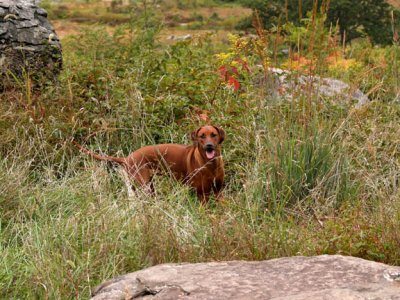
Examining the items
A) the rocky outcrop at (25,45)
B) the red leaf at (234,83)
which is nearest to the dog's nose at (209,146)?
the red leaf at (234,83)

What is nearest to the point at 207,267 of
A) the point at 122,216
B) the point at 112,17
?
the point at 122,216

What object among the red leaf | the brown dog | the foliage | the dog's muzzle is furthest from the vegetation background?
the foliage

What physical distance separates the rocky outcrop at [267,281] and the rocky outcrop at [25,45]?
4.31 meters

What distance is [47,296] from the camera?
385cm

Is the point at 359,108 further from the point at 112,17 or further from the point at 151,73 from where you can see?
the point at 112,17

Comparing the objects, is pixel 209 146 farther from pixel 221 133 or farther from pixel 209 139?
pixel 221 133

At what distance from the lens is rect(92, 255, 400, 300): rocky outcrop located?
3.05 metres

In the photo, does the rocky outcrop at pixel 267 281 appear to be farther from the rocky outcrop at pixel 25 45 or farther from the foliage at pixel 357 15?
the foliage at pixel 357 15

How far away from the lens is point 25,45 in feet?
25.0

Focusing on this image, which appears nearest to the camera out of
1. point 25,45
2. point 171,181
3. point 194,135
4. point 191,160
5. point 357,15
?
point 171,181

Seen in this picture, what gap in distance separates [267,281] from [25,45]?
5026mm

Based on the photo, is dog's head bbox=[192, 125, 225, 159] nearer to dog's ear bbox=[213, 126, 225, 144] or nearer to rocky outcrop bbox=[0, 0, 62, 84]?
dog's ear bbox=[213, 126, 225, 144]

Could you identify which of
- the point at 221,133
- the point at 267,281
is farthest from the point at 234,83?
the point at 267,281

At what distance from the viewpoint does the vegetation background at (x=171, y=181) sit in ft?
13.9
